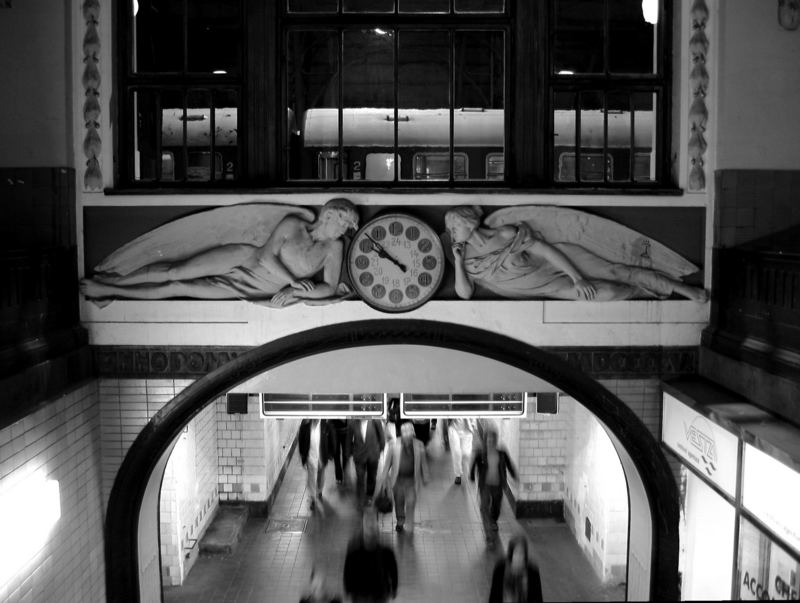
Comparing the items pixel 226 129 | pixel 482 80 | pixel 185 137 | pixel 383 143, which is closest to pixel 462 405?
pixel 383 143

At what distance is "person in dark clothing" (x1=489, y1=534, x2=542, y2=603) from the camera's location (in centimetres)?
711

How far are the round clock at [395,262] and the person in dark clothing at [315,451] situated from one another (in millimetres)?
5840

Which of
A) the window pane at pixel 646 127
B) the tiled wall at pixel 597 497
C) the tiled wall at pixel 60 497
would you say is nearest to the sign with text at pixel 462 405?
the tiled wall at pixel 597 497

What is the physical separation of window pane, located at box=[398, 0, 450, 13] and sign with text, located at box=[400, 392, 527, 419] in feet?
11.0

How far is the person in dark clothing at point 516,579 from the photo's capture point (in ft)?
23.3

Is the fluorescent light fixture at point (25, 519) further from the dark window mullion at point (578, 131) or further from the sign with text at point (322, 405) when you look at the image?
the dark window mullion at point (578, 131)

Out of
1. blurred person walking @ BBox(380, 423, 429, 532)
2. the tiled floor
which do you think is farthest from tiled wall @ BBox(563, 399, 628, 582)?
blurred person walking @ BBox(380, 423, 429, 532)

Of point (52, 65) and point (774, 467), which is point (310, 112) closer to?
point (52, 65)

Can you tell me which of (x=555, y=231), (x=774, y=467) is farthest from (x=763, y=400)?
(x=555, y=231)

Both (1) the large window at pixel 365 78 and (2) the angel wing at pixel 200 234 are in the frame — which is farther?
(1) the large window at pixel 365 78

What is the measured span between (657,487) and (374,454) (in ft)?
16.7

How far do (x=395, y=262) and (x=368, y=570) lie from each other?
3.13 meters

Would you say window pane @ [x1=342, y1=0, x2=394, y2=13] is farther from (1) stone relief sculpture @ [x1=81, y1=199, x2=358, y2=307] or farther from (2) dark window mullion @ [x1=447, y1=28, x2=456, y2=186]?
(1) stone relief sculpture @ [x1=81, y1=199, x2=358, y2=307]

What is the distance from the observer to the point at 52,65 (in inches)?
263
